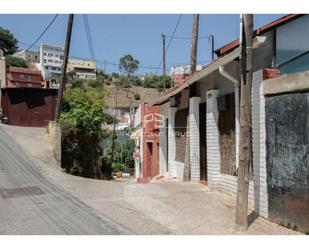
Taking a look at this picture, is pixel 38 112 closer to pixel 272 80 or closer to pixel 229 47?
pixel 229 47

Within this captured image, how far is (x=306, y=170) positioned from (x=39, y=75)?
6790cm

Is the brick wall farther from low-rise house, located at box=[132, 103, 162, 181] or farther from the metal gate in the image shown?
low-rise house, located at box=[132, 103, 162, 181]

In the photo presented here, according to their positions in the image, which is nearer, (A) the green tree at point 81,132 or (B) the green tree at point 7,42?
(A) the green tree at point 81,132

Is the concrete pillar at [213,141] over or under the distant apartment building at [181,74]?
under

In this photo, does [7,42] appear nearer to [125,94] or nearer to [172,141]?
[125,94]

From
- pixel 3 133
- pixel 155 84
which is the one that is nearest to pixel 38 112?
pixel 3 133

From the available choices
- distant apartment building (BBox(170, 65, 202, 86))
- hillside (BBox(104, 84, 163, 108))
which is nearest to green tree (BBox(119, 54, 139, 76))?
hillside (BBox(104, 84, 163, 108))

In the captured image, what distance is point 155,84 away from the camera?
3516 inches

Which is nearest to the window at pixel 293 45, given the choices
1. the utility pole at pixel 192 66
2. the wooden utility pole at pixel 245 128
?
the wooden utility pole at pixel 245 128

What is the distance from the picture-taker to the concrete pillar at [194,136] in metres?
13.0

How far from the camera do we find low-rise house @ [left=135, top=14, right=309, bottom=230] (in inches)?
268

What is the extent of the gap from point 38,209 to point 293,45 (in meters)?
6.04

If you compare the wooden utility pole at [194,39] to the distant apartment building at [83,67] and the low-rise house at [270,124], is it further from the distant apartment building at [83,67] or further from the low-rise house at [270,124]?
the distant apartment building at [83,67]

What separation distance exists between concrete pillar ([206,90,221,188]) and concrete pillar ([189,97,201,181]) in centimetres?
126
